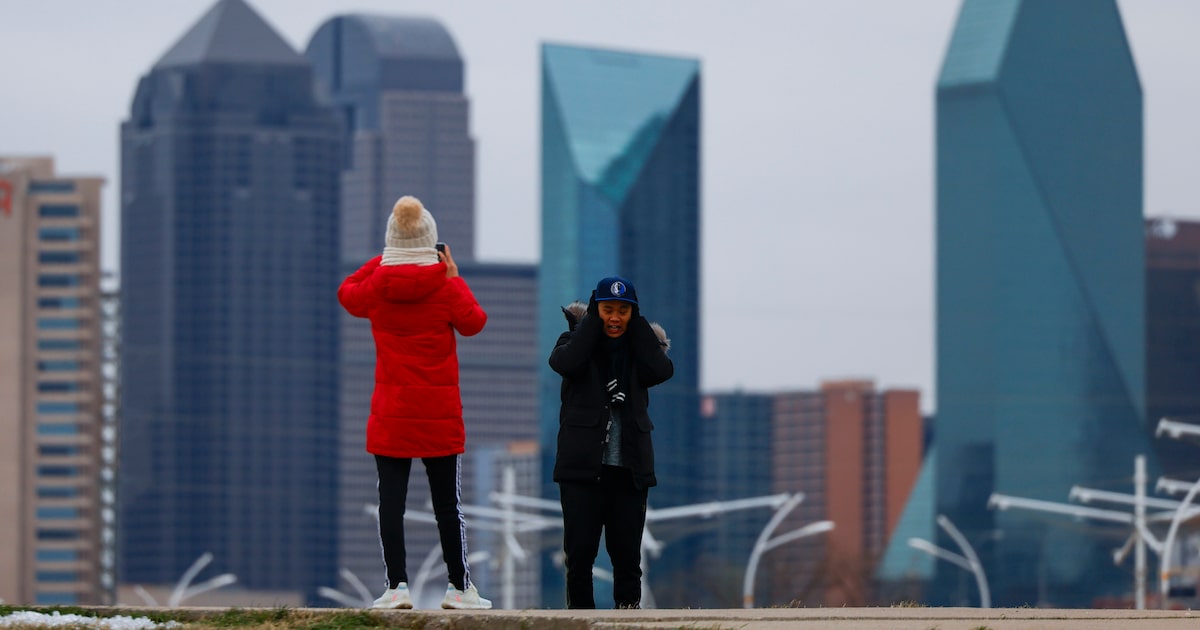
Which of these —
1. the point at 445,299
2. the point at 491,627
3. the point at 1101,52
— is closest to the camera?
the point at 491,627

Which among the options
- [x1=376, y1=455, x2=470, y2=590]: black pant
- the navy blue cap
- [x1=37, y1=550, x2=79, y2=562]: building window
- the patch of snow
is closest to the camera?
the patch of snow

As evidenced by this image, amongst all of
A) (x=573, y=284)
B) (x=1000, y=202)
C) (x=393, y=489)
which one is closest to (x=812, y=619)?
(x=393, y=489)

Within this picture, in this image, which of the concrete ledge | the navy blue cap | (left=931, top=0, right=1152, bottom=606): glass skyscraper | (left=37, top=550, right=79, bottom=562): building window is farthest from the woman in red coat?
(left=37, top=550, right=79, bottom=562): building window

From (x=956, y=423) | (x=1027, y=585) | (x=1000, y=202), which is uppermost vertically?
(x=1000, y=202)

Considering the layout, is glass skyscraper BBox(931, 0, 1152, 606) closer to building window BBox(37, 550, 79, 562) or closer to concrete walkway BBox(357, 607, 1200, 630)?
building window BBox(37, 550, 79, 562)

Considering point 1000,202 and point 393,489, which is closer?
point 393,489

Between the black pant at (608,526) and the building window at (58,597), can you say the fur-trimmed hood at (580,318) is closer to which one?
the black pant at (608,526)

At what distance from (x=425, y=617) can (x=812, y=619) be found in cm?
177

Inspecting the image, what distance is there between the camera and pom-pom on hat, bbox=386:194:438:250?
13438 mm

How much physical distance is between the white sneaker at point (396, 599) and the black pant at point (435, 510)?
310 mm

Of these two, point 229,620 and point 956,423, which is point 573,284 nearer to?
point 956,423

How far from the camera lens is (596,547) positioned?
13.6 m

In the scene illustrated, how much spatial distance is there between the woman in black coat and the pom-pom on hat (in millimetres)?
822

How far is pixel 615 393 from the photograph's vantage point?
531 inches
